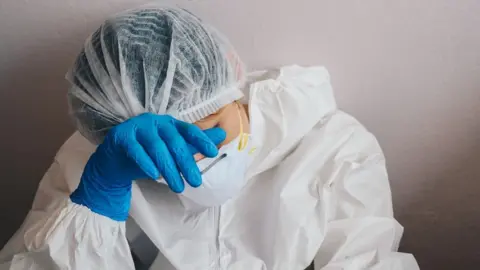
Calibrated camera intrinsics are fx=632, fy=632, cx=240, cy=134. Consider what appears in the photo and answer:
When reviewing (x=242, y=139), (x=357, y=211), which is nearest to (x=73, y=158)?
(x=242, y=139)

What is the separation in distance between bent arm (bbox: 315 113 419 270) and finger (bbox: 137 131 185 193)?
0.28m

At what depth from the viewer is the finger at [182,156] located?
0.76 meters

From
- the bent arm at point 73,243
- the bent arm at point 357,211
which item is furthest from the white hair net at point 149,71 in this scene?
the bent arm at point 357,211

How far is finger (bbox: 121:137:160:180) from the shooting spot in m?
0.75

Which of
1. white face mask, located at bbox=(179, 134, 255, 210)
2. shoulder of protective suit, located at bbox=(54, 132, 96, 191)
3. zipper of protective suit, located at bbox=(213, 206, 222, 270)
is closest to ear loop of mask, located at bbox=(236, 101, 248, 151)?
white face mask, located at bbox=(179, 134, 255, 210)

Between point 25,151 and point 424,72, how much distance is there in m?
0.77

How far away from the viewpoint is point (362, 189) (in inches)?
38.3

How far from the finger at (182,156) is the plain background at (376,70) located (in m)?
0.35

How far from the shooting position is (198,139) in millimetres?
757

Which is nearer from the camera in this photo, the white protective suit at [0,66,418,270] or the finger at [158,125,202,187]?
the finger at [158,125,202,187]

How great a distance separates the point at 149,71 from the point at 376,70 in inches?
17.5

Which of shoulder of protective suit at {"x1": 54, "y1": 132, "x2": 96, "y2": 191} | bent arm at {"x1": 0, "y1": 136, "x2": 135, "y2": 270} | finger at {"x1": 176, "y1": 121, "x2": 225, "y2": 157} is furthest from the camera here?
shoulder of protective suit at {"x1": 54, "y1": 132, "x2": 96, "y2": 191}

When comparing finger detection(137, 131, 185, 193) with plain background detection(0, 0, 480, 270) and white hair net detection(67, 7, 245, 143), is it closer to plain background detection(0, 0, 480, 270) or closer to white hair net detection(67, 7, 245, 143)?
white hair net detection(67, 7, 245, 143)

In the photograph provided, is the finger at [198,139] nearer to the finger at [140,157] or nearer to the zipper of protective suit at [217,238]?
the finger at [140,157]
